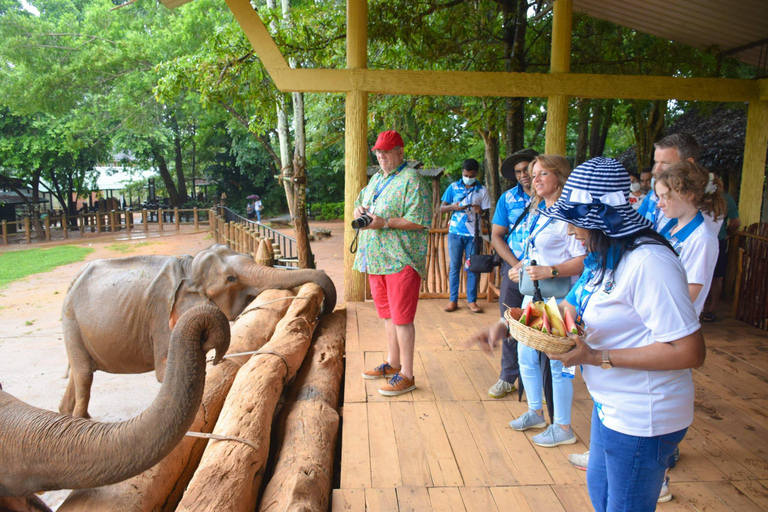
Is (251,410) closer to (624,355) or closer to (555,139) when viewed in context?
(624,355)

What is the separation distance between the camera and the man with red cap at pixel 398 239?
12.9ft

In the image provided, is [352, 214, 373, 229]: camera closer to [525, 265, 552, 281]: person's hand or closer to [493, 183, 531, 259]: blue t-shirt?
[493, 183, 531, 259]: blue t-shirt

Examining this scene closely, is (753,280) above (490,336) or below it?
below

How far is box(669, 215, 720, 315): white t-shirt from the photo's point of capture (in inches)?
107

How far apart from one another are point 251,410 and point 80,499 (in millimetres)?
955

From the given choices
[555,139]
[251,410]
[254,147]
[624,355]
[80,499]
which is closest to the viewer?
[624,355]

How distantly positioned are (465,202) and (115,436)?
4703mm

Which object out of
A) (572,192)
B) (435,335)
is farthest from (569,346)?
(435,335)

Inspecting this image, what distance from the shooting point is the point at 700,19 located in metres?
7.03

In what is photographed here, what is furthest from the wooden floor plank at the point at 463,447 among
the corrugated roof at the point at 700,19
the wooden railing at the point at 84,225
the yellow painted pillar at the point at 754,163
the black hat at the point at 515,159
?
the wooden railing at the point at 84,225

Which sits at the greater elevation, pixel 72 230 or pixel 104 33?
pixel 104 33

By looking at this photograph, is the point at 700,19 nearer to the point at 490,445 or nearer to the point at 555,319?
the point at 490,445

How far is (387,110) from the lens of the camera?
41.8 feet

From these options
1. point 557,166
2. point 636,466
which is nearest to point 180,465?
point 636,466
